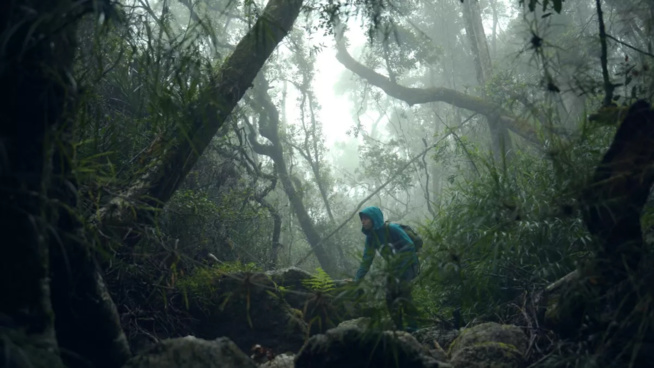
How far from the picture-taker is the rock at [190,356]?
288 centimetres

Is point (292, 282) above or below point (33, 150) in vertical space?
below

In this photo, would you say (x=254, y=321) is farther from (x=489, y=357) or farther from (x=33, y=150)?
(x=33, y=150)

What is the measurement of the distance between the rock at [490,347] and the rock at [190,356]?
1.55 m

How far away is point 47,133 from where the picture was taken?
74.6 inches

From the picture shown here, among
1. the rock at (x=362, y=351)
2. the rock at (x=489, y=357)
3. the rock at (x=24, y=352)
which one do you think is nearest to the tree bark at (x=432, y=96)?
the rock at (x=489, y=357)

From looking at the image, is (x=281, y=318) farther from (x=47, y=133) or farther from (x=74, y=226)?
(x=47, y=133)

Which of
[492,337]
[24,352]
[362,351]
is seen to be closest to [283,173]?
[492,337]

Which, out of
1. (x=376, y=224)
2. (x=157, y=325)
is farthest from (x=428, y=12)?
(x=157, y=325)

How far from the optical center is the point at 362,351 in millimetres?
3176

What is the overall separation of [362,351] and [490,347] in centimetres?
112

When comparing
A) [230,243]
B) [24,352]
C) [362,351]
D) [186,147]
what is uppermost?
[186,147]

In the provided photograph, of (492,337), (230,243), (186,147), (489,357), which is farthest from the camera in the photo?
(230,243)

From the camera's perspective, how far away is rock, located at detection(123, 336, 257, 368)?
9.45 feet

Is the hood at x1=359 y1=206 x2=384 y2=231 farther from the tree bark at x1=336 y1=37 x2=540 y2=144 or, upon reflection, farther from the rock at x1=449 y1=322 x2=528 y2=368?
the tree bark at x1=336 y1=37 x2=540 y2=144
